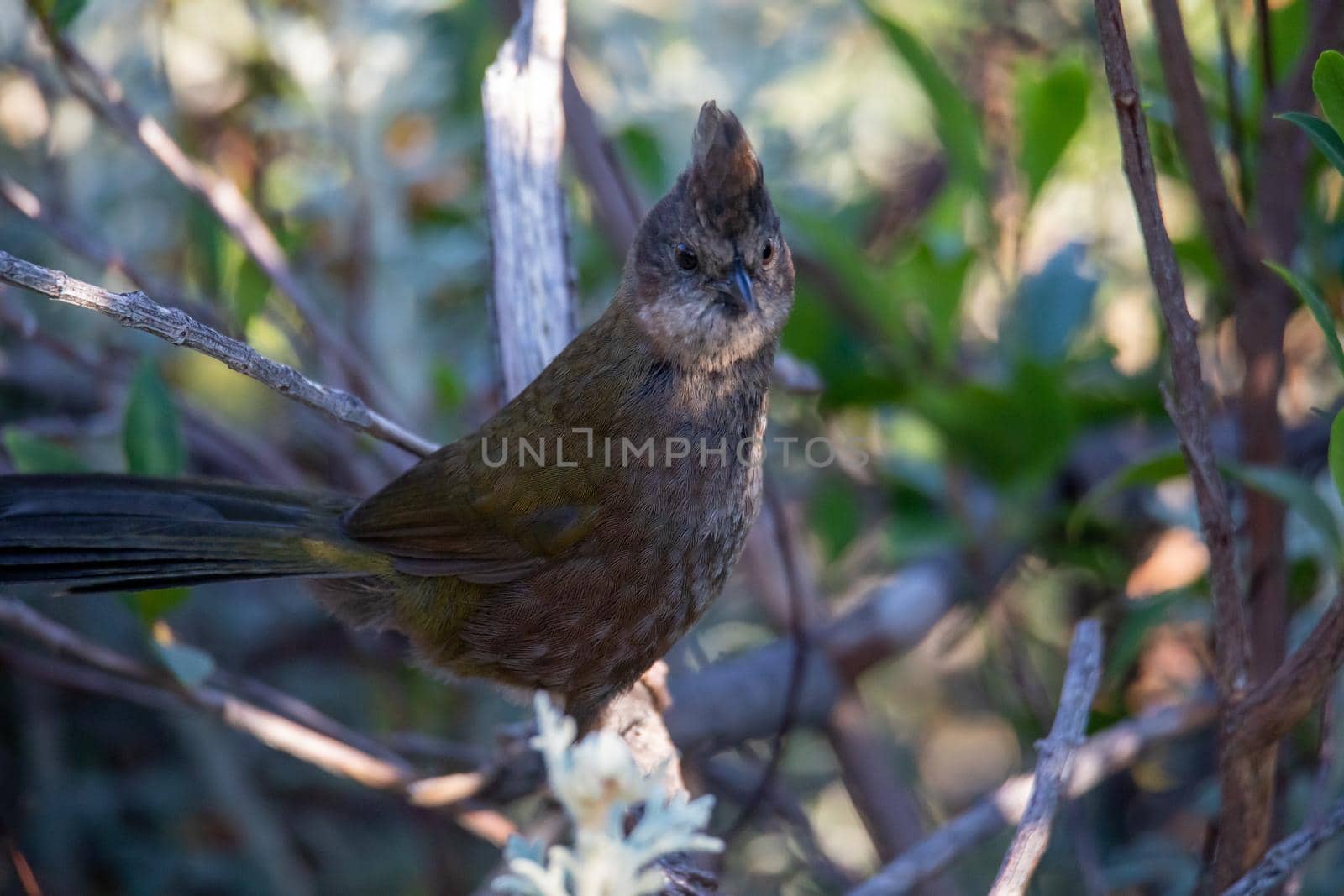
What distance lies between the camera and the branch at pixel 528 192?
9.19 feet

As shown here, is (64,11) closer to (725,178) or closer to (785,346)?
(725,178)

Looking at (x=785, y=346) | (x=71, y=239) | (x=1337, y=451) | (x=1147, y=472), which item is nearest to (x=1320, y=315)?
(x=1337, y=451)

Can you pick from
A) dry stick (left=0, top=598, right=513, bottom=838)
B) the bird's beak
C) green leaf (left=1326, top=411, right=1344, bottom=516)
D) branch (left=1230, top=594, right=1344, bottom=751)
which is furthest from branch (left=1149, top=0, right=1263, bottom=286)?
dry stick (left=0, top=598, right=513, bottom=838)

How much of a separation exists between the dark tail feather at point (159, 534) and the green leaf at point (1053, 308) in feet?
6.56

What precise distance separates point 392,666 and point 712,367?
209cm

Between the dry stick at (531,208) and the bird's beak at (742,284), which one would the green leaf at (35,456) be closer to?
the dry stick at (531,208)

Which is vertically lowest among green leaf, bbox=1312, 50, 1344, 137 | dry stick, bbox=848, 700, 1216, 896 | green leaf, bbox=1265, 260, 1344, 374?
dry stick, bbox=848, 700, 1216, 896

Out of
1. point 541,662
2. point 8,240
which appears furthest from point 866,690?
point 8,240

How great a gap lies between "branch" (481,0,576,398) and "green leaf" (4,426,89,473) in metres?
1.04

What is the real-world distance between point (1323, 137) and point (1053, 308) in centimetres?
168

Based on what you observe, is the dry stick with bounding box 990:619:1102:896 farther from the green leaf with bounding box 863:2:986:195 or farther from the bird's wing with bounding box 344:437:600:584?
the green leaf with bounding box 863:2:986:195

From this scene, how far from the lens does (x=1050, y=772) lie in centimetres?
191

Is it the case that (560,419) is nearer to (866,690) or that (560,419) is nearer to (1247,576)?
(1247,576)

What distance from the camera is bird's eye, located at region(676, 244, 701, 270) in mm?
2711
